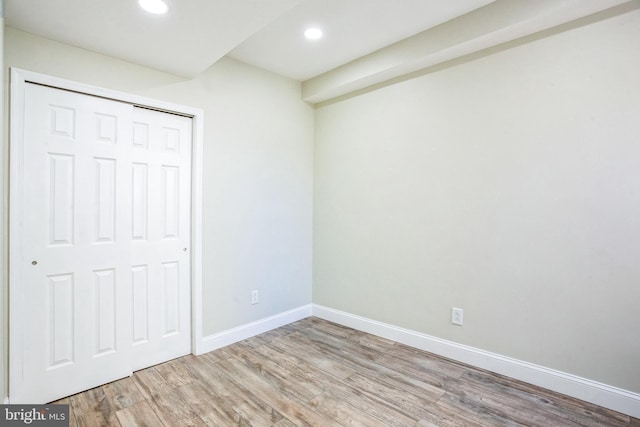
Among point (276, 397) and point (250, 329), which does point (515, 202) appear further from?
point (250, 329)

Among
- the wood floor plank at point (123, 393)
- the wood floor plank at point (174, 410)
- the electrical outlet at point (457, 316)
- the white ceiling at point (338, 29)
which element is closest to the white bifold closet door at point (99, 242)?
the wood floor plank at point (123, 393)

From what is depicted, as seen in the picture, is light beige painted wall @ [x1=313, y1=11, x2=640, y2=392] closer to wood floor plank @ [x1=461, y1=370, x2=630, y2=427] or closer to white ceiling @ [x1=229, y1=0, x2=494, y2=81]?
wood floor plank @ [x1=461, y1=370, x2=630, y2=427]

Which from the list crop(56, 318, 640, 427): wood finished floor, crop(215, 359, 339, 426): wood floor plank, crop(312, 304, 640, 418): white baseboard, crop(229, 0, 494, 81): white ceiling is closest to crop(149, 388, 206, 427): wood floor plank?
crop(56, 318, 640, 427): wood finished floor

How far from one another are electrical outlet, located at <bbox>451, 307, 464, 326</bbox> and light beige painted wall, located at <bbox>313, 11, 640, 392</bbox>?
52 mm

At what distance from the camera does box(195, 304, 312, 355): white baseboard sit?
2.85 meters

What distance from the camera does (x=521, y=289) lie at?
7.77 ft

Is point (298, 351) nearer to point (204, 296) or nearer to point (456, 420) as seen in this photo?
point (204, 296)

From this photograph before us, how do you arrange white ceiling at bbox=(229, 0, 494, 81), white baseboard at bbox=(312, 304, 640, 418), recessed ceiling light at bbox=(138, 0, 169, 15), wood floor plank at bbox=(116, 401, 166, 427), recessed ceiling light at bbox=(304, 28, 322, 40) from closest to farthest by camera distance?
recessed ceiling light at bbox=(138, 0, 169, 15) → wood floor plank at bbox=(116, 401, 166, 427) → white baseboard at bbox=(312, 304, 640, 418) → white ceiling at bbox=(229, 0, 494, 81) → recessed ceiling light at bbox=(304, 28, 322, 40)

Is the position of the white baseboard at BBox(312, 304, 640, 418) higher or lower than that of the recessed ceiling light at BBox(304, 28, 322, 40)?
lower

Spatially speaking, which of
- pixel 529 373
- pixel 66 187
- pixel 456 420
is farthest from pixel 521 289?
pixel 66 187

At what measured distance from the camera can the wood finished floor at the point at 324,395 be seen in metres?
1.93

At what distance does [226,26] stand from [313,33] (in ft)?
2.99

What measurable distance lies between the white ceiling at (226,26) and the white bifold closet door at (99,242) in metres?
Result: 0.43

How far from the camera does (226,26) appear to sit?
194cm
